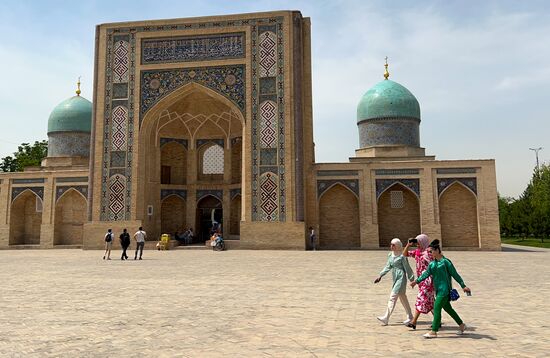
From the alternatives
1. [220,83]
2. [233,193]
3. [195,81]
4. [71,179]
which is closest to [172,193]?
[233,193]

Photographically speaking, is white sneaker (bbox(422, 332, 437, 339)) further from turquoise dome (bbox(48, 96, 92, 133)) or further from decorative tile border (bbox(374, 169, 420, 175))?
turquoise dome (bbox(48, 96, 92, 133))

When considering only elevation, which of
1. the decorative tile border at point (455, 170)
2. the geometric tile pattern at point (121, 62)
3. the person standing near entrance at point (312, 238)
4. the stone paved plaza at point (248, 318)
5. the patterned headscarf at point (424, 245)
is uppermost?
the geometric tile pattern at point (121, 62)

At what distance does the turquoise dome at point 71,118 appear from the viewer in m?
25.6

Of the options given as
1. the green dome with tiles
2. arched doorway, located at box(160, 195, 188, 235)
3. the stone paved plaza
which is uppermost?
the green dome with tiles

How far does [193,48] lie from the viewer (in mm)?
19781

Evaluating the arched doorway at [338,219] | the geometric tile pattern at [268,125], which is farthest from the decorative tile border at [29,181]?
the arched doorway at [338,219]

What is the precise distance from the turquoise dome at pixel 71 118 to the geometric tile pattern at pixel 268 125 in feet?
41.7

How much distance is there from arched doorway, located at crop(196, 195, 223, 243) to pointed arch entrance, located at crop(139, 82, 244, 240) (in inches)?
2.1

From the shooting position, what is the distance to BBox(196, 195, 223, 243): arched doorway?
73.5ft

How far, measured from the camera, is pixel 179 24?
19875 mm

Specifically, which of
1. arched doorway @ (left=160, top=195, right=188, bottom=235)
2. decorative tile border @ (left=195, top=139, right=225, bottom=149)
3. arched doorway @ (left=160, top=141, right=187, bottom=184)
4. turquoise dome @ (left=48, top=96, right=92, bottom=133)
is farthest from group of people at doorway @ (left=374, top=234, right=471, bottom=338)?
turquoise dome @ (left=48, top=96, right=92, bottom=133)

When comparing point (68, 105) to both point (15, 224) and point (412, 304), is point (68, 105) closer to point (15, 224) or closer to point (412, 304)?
point (15, 224)

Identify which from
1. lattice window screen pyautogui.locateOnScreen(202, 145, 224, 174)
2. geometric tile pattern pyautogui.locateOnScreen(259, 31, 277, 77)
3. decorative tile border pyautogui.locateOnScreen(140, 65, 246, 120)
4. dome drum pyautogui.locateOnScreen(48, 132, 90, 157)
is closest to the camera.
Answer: geometric tile pattern pyautogui.locateOnScreen(259, 31, 277, 77)

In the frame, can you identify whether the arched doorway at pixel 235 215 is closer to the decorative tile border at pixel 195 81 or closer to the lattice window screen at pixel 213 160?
the lattice window screen at pixel 213 160
